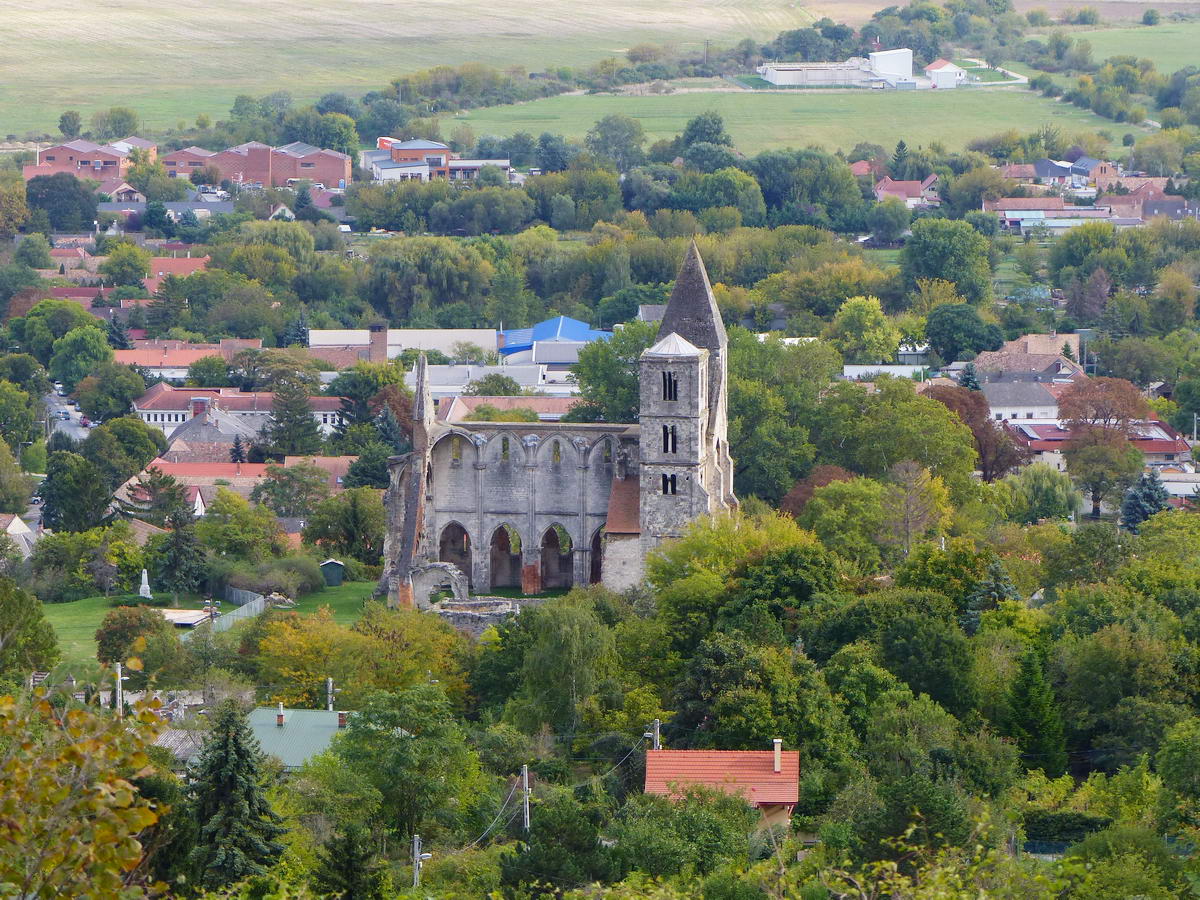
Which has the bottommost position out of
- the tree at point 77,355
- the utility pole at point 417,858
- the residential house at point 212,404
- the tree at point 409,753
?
the tree at point 77,355

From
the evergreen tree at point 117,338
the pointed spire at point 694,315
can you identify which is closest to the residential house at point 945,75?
the evergreen tree at point 117,338

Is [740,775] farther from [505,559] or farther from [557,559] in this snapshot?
[505,559]

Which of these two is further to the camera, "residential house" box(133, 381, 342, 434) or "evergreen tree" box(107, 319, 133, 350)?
"evergreen tree" box(107, 319, 133, 350)

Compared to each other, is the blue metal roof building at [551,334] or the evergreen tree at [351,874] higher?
the evergreen tree at [351,874]

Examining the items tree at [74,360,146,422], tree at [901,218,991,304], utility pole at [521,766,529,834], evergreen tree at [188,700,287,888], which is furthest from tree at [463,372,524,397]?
evergreen tree at [188,700,287,888]

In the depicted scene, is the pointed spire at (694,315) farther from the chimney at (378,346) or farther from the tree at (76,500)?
the chimney at (378,346)

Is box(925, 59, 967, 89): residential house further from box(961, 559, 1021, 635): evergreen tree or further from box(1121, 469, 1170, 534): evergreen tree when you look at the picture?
box(961, 559, 1021, 635): evergreen tree
